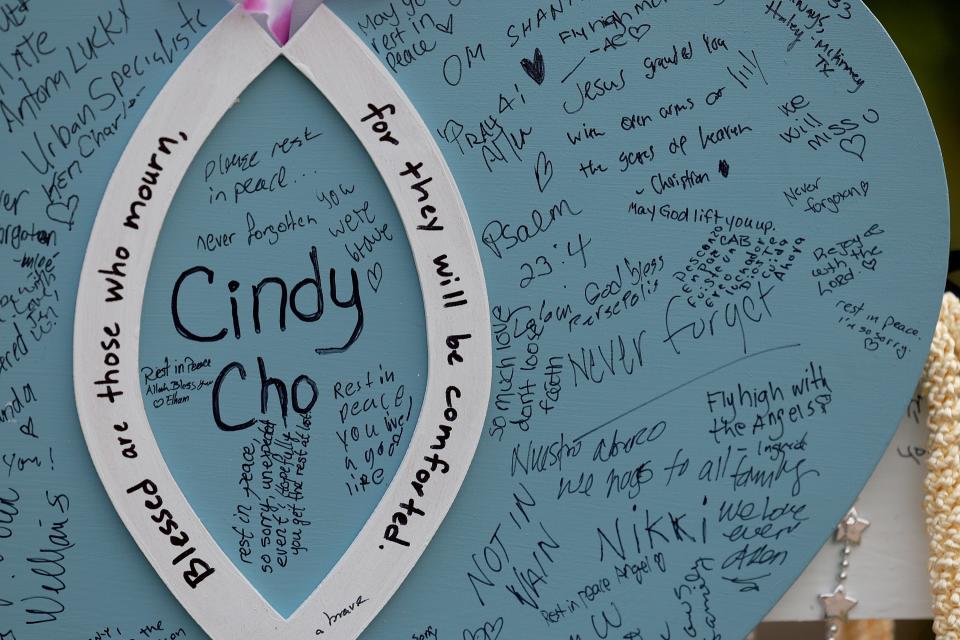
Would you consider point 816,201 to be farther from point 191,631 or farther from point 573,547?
point 191,631

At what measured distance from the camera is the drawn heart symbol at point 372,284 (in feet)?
2.52

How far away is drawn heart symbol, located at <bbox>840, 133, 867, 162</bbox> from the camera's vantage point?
78cm

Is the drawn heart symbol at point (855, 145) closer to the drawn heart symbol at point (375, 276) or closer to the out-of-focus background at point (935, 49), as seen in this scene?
the out-of-focus background at point (935, 49)

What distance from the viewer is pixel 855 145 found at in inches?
30.6

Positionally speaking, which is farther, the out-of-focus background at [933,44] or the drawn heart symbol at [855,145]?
the out-of-focus background at [933,44]

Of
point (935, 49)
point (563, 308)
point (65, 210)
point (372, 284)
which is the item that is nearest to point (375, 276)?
point (372, 284)

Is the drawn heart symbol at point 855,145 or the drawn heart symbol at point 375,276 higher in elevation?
the drawn heart symbol at point 855,145

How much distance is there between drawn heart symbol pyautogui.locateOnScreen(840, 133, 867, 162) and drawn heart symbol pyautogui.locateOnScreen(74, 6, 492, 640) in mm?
350

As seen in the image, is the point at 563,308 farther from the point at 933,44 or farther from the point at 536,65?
the point at 933,44

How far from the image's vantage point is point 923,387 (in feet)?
2.72

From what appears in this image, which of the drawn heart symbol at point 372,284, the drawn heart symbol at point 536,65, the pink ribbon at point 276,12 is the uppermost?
the pink ribbon at point 276,12

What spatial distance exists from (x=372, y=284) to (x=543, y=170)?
19 centimetres

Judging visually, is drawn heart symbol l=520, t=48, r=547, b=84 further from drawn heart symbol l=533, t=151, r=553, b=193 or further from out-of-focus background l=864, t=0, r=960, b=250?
out-of-focus background l=864, t=0, r=960, b=250

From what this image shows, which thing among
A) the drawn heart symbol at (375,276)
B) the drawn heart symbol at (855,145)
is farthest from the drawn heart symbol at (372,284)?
the drawn heart symbol at (855,145)
